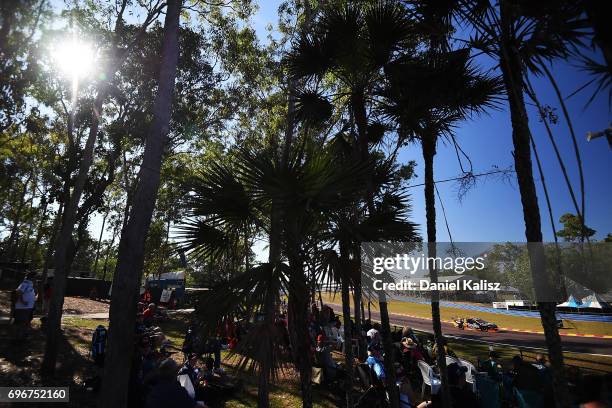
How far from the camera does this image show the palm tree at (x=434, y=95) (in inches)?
194

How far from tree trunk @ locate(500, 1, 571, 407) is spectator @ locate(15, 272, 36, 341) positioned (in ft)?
36.7

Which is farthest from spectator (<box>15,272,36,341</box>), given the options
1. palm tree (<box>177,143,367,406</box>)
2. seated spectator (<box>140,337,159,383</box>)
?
palm tree (<box>177,143,367,406</box>)

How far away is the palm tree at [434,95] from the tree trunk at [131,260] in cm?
386

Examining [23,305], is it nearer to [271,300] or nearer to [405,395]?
[271,300]

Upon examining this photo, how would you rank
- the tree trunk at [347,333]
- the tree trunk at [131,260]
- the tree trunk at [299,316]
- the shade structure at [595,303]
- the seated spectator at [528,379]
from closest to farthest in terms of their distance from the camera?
the tree trunk at [299,316]
the tree trunk at [347,333]
the tree trunk at [131,260]
the seated spectator at [528,379]
the shade structure at [595,303]

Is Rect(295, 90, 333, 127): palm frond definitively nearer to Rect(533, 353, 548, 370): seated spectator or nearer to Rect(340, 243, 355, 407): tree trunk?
Rect(340, 243, 355, 407): tree trunk

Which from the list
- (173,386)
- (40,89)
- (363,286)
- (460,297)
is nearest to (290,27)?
(40,89)

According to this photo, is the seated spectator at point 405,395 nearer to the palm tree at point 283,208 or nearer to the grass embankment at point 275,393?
the grass embankment at point 275,393

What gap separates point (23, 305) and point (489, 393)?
11586mm

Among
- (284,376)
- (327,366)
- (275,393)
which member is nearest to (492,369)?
(327,366)

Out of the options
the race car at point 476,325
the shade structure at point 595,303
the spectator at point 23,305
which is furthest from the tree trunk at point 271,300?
the shade structure at point 595,303

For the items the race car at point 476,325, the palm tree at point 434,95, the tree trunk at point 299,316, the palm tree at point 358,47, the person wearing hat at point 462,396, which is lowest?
the race car at point 476,325

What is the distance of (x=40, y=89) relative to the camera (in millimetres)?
11977

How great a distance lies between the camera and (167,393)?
3.75m
